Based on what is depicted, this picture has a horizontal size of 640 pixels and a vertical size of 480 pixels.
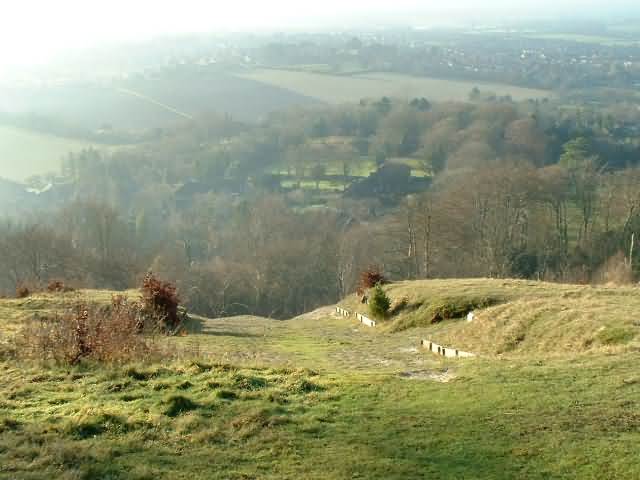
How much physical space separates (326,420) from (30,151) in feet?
340

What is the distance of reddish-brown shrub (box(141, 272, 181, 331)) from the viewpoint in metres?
23.1

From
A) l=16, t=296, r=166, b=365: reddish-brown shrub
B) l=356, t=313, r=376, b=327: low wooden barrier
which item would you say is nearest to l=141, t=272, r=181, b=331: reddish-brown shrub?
l=356, t=313, r=376, b=327: low wooden barrier

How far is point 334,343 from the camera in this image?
70.2 feet

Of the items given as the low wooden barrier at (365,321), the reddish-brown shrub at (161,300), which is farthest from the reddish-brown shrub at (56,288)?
the low wooden barrier at (365,321)

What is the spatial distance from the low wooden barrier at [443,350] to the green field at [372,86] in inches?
5081

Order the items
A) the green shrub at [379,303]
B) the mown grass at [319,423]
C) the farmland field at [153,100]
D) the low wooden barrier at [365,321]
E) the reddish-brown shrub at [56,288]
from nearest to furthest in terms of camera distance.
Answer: the mown grass at [319,423], the green shrub at [379,303], the low wooden barrier at [365,321], the reddish-brown shrub at [56,288], the farmland field at [153,100]

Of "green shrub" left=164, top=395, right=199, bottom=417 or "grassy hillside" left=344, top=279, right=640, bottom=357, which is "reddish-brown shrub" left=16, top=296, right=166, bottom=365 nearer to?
"green shrub" left=164, top=395, right=199, bottom=417

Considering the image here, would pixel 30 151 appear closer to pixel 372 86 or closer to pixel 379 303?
pixel 372 86

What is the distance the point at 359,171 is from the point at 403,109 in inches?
1241

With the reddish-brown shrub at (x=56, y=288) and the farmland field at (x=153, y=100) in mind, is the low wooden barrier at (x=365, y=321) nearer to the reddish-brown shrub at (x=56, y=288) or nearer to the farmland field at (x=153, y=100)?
the reddish-brown shrub at (x=56, y=288)

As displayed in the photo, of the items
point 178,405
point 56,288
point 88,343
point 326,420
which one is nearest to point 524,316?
point 326,420

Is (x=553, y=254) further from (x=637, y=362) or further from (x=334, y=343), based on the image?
(x=637, y=362)

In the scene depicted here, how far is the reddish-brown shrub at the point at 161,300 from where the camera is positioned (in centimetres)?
2312

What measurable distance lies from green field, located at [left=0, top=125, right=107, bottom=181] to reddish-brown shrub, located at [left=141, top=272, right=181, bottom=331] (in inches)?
2925
